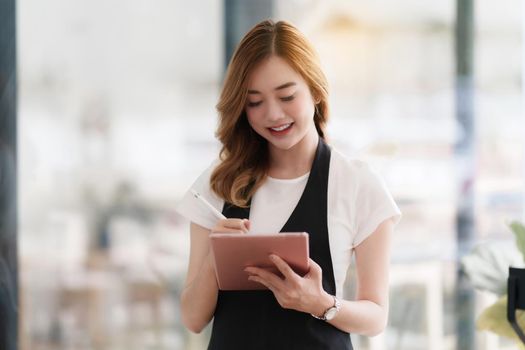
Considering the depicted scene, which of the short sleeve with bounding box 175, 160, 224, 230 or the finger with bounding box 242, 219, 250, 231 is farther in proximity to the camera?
the short sleeve with bounding box 175, 160, 224, 230

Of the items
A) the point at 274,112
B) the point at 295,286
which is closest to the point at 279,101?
the point at 274,112

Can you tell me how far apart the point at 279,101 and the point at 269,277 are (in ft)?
1.21

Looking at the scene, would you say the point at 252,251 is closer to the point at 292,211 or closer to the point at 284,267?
the point at 284,267

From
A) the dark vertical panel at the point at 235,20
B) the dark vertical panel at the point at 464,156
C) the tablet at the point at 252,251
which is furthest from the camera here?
the dark vertical panel at the point at 464,156

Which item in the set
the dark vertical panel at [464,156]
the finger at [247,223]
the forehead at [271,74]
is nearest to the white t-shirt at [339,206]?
the finger at [247,223]

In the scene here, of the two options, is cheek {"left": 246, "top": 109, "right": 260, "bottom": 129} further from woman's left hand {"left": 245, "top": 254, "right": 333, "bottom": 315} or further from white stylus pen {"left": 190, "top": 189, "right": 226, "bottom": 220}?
woman's left hand {"left": 245, "top": 254, "right": 333, "bottom": 315}

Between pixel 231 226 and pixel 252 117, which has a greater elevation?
pixel 252 117

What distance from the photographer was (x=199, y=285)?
5.73ft

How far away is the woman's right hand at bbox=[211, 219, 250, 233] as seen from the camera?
5.27 feet

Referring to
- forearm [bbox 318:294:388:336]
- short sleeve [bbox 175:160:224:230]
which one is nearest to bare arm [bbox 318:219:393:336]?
forearm [bbox 318:294:388:336]

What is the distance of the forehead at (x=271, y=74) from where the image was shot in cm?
169

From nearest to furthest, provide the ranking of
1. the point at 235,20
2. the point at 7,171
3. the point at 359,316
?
the point at 359,316, the point at 7,171, the point at 235,20

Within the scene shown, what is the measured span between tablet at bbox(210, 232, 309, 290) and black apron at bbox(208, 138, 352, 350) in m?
0.10

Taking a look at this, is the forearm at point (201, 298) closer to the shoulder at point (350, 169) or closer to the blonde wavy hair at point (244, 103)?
the blonde wavy hair at point (244, 103)
